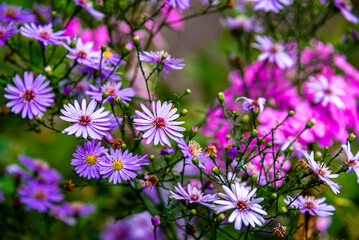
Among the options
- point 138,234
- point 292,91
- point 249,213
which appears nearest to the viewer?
point 249,213

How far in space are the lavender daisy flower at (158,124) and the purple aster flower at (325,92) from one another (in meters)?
0.65

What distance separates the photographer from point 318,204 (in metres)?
0.94

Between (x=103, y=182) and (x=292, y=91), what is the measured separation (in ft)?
2.82

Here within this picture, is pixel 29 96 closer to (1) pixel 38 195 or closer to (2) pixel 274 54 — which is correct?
(1) pixel 38 195

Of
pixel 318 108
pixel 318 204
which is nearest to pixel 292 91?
pixel 318 108

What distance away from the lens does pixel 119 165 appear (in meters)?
0.81

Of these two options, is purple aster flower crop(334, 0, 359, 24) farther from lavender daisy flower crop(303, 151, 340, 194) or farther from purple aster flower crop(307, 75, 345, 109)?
lavender daisy flower crop(303, 151, 340, 194)

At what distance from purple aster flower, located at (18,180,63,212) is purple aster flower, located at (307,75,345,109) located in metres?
0.97

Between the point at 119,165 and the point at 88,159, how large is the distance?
0.23ft

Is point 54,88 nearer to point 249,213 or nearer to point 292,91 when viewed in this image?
point 249,213

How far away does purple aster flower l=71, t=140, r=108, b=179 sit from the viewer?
2.65ft

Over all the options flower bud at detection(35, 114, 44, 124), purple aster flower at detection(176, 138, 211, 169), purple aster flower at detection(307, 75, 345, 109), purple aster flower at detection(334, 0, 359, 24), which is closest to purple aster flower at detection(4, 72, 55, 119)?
flower bud at detection(35, 114, 44, 124)

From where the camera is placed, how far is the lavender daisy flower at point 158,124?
0.83 m

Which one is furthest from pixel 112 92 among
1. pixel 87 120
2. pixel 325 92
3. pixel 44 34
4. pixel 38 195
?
pixel 325 92
